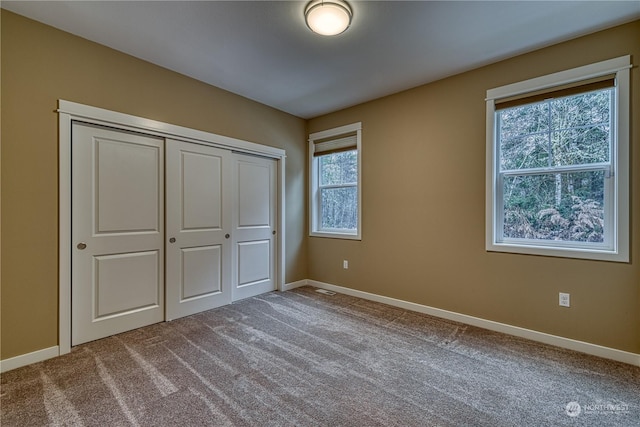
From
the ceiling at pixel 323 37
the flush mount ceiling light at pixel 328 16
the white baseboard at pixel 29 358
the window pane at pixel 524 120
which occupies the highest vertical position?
the ceiling at pixel 323 37

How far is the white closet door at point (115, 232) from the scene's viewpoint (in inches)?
97.8

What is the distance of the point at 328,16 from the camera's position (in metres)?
2.03

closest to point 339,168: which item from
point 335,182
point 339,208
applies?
point 335,182

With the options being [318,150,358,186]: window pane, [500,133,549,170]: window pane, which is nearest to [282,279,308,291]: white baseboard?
[318,150,358,186]: window pane

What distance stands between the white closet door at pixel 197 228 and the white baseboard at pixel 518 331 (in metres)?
1.90

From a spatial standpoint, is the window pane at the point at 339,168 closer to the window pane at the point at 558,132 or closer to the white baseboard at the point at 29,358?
the window pane at the point at 558,132

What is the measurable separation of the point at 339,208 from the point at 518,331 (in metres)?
2.56

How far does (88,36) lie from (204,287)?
265cm

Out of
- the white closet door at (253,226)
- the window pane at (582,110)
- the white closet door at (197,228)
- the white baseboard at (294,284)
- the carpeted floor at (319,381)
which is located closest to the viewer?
the carpeted floor at (319,381)

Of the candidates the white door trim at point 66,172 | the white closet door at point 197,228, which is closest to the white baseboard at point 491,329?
the white door trim at point 66,172

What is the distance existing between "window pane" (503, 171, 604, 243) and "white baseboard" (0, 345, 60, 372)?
4.19 meters

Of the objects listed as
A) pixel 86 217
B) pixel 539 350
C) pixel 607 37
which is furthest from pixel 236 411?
pixel 607 37

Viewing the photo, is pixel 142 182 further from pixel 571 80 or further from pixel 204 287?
pixel 571 80

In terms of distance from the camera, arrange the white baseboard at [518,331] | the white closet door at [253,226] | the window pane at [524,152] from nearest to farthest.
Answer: the white baseboard at [518,331] → the window pane at [524,152] → the white closet door at [253,226]
